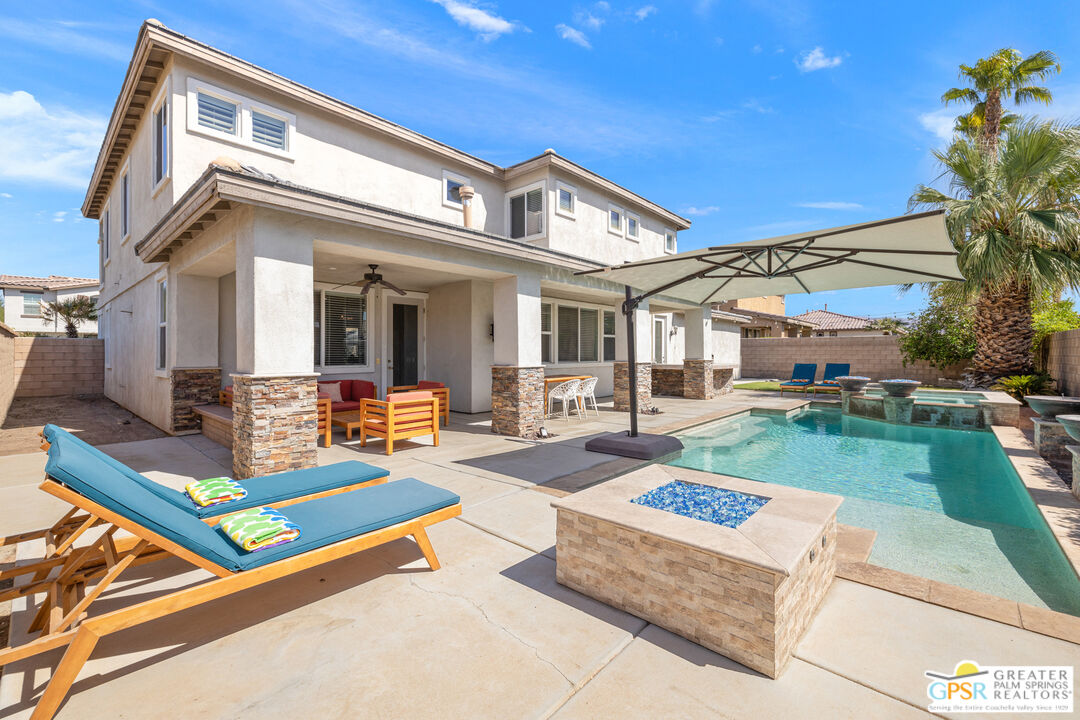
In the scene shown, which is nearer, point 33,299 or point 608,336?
point 608,336

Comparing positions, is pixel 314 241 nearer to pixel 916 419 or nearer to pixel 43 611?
pixel 43 611

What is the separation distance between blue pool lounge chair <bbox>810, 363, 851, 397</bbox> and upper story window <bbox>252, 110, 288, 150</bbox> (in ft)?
55.5

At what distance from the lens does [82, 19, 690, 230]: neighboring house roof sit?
7.51 meters

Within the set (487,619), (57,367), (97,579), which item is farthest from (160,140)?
(57,367)

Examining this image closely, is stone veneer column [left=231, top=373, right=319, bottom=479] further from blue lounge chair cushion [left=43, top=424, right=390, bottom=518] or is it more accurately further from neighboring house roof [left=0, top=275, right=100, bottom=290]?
neighboring house roof [left=0, top=275, right=100, bottom=290]

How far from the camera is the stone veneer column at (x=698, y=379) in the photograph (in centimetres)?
1504

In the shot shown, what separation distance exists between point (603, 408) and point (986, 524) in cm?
893

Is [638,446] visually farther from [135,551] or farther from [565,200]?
[565,200]

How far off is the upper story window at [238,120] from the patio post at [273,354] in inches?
146

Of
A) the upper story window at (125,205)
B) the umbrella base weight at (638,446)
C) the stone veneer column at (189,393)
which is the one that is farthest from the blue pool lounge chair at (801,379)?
the upper story window at (125,205)

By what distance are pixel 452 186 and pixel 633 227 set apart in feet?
20.8

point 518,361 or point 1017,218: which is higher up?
point 1017,218

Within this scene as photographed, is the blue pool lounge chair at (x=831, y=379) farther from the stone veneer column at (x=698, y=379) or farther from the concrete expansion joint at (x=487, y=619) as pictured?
the concrete expansion joint at (x=487, y=619)

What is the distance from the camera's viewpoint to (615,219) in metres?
14.5
